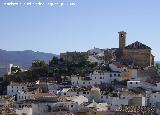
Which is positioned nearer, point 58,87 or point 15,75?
point 58,87

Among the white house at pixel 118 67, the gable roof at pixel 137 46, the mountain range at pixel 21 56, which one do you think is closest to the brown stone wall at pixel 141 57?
the gable roof at pixel 137 46

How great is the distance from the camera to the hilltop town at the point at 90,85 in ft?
155

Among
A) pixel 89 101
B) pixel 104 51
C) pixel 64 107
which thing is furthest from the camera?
pixel 104 51

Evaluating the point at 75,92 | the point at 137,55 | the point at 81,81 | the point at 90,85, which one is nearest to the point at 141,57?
the point at 137,55

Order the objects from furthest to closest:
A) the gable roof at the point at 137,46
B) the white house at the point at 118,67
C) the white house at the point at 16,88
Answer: the gable roof at the point at 137,46, the white house at the point at 118,67, the white house at the point at 16,88

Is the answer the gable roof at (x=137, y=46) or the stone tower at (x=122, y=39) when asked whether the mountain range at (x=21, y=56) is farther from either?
the gable roof at (x=137, y=46)

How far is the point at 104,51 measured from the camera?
71125 millimetres

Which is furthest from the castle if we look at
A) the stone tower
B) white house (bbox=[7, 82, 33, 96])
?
white house (bbox=[7, 82, 33, 96])

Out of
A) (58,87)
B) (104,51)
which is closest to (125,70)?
(58,87)

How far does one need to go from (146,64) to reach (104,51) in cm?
750

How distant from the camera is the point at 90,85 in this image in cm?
5794

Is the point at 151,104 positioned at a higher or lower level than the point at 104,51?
lower

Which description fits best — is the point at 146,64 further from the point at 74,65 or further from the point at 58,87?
the point at 58,87

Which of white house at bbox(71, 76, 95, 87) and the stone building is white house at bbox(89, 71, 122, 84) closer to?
white house at bbox(71, 76, 95, 87)
